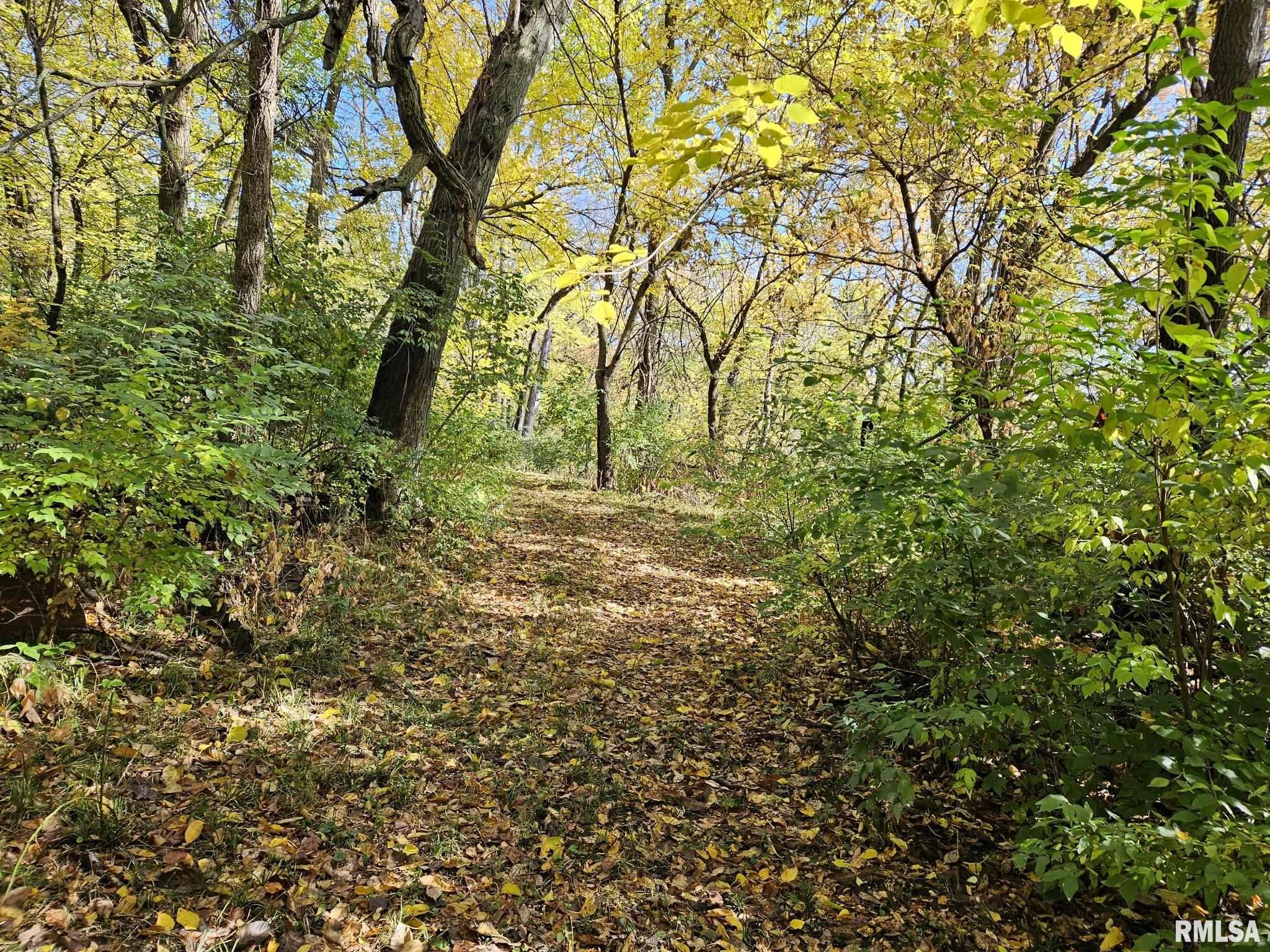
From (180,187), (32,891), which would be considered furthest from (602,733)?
(180,187)

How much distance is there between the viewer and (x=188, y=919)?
2.03 metres

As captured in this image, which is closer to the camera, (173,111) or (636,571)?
(173,111)

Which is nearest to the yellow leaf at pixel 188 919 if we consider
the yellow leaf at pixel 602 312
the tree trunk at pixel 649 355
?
the yellow leaf at pixel 602 312

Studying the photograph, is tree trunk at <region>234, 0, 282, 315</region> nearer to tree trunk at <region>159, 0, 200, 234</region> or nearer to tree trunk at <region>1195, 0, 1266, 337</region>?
tree trunk at <region>159, 0, 200, 234</region>

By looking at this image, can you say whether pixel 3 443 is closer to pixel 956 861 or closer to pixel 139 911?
pixel 139 911

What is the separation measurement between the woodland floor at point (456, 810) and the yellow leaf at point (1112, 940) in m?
0.11

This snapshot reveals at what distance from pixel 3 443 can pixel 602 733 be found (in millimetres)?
3238

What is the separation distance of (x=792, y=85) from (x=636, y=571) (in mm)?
6000

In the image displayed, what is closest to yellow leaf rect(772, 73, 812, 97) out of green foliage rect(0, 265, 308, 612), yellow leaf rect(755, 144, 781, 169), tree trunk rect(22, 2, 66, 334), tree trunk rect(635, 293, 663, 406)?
yellow leaf rect(755, 144, 781, 169)

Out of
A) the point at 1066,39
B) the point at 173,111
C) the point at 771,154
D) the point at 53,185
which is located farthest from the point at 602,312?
the point at 173,111

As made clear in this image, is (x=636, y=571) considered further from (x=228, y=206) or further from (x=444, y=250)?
(x=228, y=206)

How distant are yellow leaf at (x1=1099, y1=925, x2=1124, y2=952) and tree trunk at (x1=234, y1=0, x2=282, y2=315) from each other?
5.28 m

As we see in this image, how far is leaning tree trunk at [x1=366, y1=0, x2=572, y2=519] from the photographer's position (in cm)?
511

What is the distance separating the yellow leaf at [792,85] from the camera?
1.07 m
